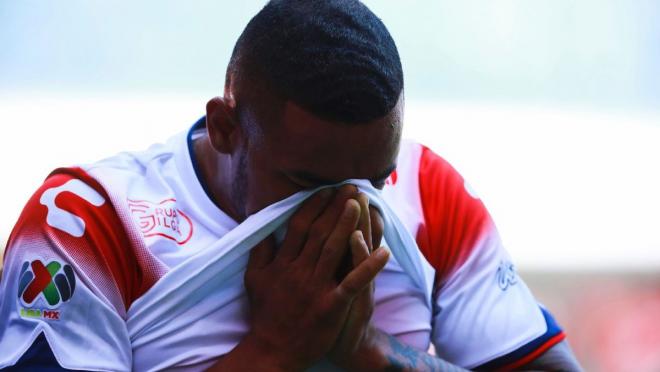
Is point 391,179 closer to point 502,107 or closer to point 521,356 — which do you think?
point 521,356

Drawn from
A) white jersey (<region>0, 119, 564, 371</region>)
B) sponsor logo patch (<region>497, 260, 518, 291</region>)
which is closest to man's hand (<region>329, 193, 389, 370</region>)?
white jersey (<region>0, 119, 564, 371</region>)

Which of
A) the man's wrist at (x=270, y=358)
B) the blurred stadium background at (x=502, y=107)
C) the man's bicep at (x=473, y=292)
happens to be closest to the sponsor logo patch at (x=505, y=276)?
the man's bicep at (x=473, y=292)

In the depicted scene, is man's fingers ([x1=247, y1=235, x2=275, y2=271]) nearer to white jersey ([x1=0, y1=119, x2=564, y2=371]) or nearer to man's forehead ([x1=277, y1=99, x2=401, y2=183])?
white jersey ([x1=0, y1=119, x2=564, y2=371])

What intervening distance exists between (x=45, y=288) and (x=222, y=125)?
475 millimetres

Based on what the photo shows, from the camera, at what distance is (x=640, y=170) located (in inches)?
256

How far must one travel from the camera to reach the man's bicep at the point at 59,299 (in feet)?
5.37

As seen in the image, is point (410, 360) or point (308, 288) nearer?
point (308, 288)

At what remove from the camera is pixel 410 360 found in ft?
6.17

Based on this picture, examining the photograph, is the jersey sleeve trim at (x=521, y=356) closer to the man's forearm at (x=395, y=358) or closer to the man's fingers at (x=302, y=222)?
the man's forearm at (x=395, y=358)

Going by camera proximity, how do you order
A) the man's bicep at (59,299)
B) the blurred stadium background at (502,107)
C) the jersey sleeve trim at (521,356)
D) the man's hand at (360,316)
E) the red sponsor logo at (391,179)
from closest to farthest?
the man's bicep at (59,299) → the man's hand at (360,316) → the jersey sleeve trim at (521,356) → the red sponsor logo at (391,179) → the blurred stadium background at (502,107)

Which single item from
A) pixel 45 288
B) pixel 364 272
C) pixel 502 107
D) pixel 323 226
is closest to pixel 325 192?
pixel 323 226

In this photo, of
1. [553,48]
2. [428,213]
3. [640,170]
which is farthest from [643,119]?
[428,213]

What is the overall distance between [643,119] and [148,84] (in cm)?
336

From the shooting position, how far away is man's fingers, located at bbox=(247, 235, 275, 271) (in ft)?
5.83
